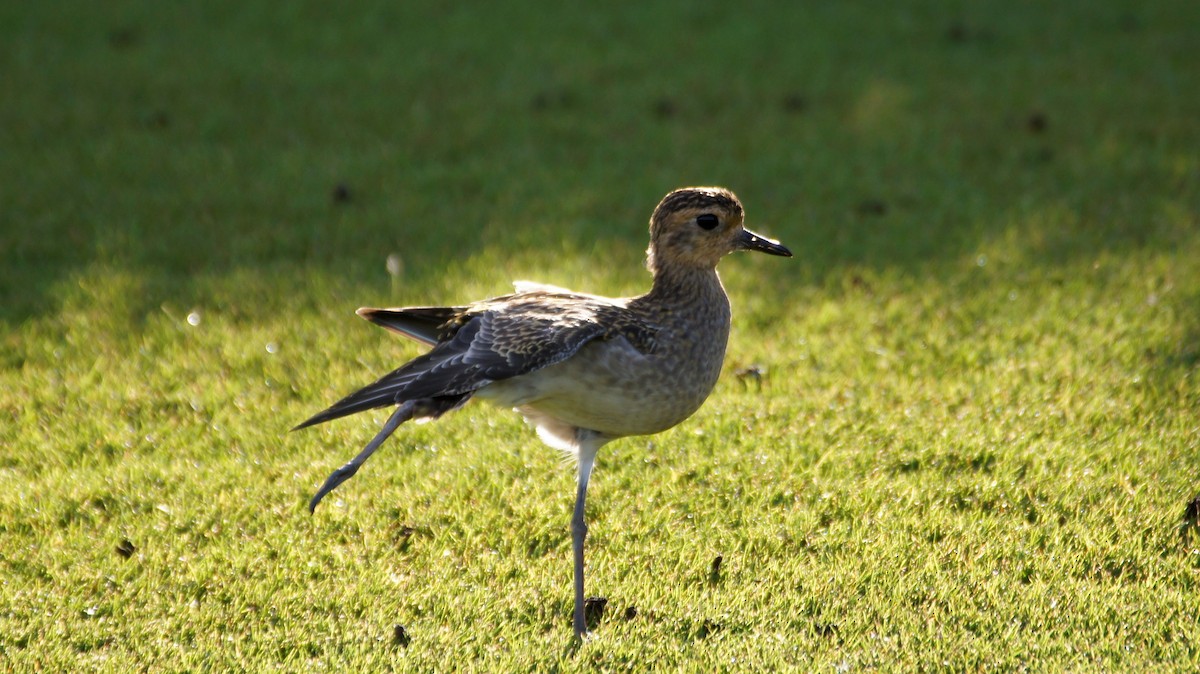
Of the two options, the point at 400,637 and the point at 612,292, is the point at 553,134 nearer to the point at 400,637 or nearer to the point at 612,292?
the point at 612,292

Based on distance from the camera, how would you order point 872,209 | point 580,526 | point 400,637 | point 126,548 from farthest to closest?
point 872,209 → point 126,548 → point 580,526 → point 400,637

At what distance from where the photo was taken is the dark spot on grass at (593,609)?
15.8 feet

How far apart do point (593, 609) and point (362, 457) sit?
1150mm

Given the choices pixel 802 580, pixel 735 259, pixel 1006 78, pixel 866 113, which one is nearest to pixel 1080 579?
pixel 802 580

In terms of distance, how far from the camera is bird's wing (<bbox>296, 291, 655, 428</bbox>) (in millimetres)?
4504

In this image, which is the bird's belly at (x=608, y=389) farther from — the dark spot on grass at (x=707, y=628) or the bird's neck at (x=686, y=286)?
the dark spot on grass at (x=707, y=628)

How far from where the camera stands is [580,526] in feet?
16.1

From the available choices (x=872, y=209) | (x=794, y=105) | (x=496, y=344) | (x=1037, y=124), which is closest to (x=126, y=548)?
(x=496, y=344)

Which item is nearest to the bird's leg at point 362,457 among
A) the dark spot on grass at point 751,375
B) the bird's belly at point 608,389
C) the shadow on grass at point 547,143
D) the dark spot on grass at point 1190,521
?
the bird's belly at point 608,389

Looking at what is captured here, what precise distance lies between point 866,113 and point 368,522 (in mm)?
5949

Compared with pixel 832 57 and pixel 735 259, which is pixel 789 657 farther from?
pixel 832 57

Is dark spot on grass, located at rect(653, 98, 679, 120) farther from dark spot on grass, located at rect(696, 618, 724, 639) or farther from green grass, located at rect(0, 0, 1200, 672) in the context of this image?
dark spot on grass, located at rect(696, 618, 724, 639)

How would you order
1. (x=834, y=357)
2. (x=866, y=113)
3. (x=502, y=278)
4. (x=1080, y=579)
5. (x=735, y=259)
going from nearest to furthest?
(x=1080, y=579) < (x=834, y=357) < (x=502, y=278) < (x=735, y=259) < (x=866, y=113)

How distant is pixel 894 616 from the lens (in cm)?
474
